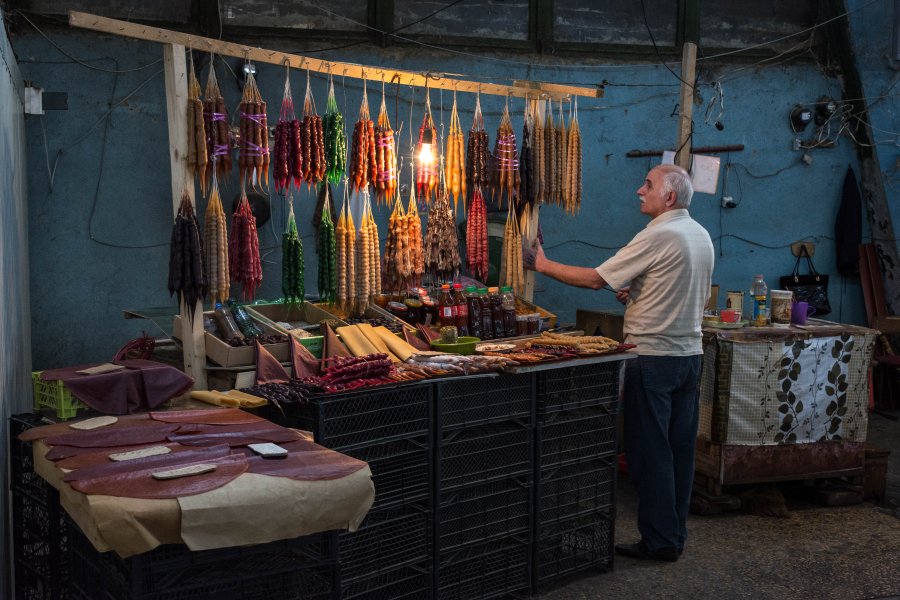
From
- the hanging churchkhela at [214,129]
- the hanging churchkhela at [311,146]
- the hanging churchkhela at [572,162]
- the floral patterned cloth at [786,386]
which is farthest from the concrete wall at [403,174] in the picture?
the floral patterned cloth at [786,386]

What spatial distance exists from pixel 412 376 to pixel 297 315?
4.61 ft

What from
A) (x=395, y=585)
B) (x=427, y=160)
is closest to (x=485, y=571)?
(x=395, y=585)

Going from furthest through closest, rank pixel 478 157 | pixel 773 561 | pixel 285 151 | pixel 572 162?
pixel 572 162 < pixel 478 157 < pixel 773 561 < pixel 285 151

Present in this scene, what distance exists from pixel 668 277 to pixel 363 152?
6.24 feet

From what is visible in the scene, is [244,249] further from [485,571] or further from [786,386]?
[786,386]

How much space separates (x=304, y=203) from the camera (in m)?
8.01

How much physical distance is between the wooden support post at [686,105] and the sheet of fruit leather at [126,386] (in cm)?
449

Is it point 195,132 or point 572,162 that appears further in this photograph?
point 572,162

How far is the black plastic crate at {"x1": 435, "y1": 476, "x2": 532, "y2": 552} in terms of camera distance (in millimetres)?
4496

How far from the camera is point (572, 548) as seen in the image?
5.09 meters

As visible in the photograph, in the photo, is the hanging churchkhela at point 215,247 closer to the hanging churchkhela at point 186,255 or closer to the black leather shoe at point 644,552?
the hanging churchkhela at point 186,255

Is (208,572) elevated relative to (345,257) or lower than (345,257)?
lower

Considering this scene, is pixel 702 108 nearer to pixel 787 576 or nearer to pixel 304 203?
pixel 304 203

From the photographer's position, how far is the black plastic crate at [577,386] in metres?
4.84
